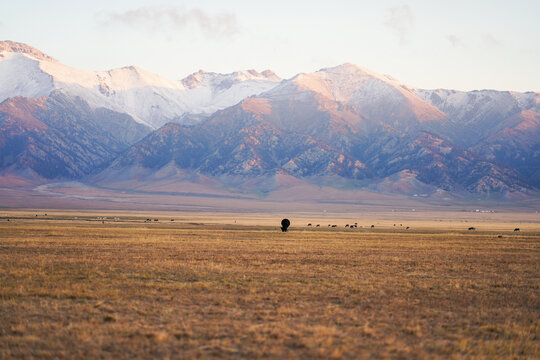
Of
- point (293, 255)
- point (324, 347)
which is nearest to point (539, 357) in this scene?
point (324, 347)

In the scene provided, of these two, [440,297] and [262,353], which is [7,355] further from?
[440,297]

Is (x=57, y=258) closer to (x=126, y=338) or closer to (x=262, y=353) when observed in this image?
(x=126, y=338)

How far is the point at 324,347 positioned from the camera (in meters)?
15.3

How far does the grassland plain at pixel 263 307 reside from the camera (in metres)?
15.4

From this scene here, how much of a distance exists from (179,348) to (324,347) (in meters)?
3.72

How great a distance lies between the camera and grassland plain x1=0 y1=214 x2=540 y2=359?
15.4 m

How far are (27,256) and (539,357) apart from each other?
28.9 meters

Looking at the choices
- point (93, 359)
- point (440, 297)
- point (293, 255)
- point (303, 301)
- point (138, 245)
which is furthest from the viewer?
point (138, 245)

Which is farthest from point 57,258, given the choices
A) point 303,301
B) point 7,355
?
point 7,355

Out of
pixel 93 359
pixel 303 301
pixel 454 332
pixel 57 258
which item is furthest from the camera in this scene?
pixel 57 258

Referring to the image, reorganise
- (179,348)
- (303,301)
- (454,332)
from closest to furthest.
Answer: (179,348) → (454,332) → (303,301)

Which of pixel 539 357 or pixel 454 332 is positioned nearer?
pixel 539 357

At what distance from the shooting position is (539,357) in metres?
15.2

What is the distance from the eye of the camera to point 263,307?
20.3 metres
